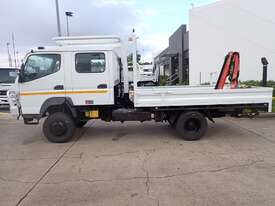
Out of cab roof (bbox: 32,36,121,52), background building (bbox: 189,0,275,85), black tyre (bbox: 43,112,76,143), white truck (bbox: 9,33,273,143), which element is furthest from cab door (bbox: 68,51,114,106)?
background building (bbox: 189,0,275,85)

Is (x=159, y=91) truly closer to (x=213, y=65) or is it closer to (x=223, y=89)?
(x=223, y=89)

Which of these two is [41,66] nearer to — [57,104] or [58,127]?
[57,104]

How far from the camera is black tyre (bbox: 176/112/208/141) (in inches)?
279

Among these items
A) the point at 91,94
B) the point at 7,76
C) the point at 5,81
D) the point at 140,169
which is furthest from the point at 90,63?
the point at 7,76

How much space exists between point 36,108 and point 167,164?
3829 mm

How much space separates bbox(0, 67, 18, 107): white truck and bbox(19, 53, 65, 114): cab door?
763 centimetres

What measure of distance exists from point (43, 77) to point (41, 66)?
0.29 metres

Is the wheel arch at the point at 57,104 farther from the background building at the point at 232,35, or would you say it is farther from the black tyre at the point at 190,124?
the background building at the point at 232,35

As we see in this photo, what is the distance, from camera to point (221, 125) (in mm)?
9039

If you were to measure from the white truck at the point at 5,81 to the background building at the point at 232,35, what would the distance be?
1169 cm

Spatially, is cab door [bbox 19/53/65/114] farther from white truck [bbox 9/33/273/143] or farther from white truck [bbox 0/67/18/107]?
white truck [bbox 0/67/18/107]

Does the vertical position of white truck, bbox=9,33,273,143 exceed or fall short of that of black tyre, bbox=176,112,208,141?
it exceeds it

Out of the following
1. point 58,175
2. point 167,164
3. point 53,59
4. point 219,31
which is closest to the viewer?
point 58,175

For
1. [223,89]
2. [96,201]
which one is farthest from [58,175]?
[223,89]
